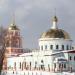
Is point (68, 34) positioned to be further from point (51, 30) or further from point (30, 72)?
point (30, 72)

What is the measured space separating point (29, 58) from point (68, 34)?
7431mm

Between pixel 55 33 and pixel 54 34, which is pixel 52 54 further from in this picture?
pixel 55 33

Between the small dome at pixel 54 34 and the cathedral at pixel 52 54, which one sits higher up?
the small dome at pixel 54 34

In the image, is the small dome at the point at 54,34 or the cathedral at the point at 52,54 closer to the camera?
the cathedral at the point at 52,54

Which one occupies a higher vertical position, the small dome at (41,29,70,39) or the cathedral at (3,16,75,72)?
the small dome at (41,29,70,39)

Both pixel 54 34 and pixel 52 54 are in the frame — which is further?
pixel 54 34

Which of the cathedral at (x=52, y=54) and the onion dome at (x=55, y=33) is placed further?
the onion dome at (x=55, y=33)

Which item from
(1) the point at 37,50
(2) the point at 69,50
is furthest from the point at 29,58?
(2) the point at 69,50

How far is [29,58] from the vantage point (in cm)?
9231

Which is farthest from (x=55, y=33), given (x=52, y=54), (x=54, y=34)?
(x=52, y=54)

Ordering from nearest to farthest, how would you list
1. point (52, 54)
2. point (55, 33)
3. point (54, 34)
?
point (52, 54)
point (54, 34)
point (55, 33)

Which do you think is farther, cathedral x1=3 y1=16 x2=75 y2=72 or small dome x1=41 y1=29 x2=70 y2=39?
small dome x1=41 y1=29 x2=70 y2=39

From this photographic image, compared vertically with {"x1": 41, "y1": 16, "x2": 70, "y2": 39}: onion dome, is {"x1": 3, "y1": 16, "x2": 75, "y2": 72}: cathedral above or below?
below

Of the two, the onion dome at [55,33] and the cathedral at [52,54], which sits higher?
the onion dome at [55,33]
